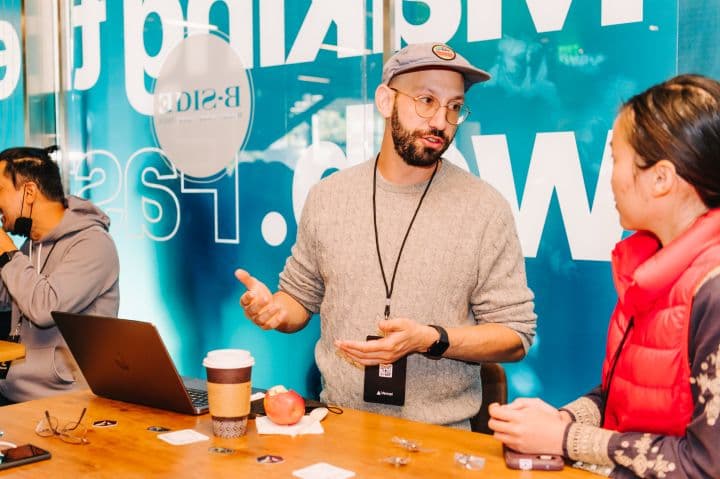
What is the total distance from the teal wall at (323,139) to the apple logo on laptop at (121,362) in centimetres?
200

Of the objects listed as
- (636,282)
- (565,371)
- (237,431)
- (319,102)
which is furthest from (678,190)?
(319,102)

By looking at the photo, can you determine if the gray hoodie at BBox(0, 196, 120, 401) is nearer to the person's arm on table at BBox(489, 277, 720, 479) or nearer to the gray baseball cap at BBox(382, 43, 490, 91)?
the gray baseball cap at BBox(382, 43, 490, 91)

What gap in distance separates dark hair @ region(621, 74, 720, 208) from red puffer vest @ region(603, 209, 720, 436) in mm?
74

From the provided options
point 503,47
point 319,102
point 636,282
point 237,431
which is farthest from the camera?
point 319,102

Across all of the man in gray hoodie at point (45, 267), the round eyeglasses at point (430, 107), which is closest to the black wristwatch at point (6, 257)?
the man in gray hoodie at point (45, 267)

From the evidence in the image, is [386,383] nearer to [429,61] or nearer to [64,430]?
[64,430]

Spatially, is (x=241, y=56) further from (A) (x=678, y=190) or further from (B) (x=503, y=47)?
(A) (x=678, y=190)

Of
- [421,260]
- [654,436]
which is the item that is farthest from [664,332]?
[421,260]

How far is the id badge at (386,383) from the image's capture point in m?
2.07

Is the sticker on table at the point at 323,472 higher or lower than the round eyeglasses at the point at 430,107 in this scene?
lower

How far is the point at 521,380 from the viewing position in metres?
3.44

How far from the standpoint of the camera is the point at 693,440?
133 cm

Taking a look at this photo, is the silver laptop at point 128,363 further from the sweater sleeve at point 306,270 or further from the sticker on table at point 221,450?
the sweater sleeve at point 306,270

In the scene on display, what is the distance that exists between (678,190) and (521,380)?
6.88 feet
